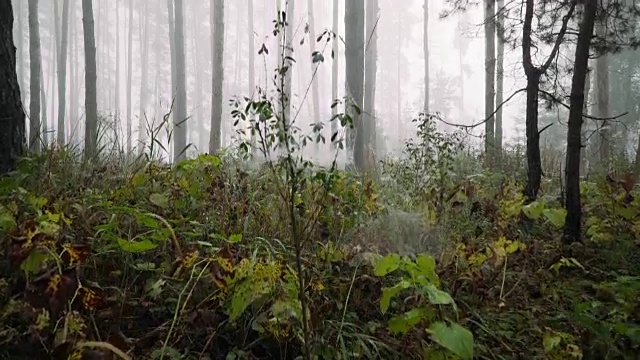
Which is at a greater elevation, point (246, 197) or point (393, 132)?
point (393, 132)

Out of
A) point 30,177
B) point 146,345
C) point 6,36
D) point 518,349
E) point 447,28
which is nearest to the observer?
point 146,345

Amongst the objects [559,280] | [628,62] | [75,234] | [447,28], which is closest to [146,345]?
[75,234]

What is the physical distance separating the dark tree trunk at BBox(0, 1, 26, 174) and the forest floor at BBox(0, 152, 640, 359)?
0.28 metres

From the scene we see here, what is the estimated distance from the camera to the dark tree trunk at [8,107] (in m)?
3.00

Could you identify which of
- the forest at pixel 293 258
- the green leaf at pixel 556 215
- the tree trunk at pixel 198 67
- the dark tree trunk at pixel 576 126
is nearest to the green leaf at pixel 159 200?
the forest at pixel 293 258

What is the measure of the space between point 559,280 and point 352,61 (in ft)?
22.9

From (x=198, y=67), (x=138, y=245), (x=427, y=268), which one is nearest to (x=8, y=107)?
(x=138, y=245)

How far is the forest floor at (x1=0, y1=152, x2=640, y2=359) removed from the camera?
1.60 meters

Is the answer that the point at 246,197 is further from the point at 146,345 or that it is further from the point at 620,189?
the point at 620,189

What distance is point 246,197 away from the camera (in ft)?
10.5

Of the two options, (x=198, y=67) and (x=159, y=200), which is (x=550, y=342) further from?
(x=198, y=67)

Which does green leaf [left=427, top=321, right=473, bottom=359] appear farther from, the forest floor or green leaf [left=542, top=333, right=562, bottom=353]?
green leaf [left=542, top=333, right=562, bottom=353]

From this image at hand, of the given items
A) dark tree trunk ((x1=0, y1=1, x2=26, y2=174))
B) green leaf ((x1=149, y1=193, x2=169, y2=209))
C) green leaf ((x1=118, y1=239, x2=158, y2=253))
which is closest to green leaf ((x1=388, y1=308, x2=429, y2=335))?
green leaf ((x1=118, y1=239, x2=158, y2=253))

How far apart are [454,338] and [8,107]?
10.2 ft
